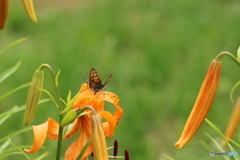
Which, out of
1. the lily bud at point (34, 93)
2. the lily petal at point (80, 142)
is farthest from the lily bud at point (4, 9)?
the lily petal at point (80, 142)

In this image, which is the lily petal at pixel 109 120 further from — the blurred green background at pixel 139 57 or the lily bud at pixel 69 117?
the blurred green background at pixel 139 57

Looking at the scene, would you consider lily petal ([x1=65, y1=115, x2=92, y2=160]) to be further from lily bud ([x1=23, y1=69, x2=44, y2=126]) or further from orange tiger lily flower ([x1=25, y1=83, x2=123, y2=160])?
lily bud ([x1=23, y1=69, x2=44, y2=126])

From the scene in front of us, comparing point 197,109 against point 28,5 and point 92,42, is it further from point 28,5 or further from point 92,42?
point 92,42

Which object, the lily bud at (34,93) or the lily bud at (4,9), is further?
the lily bud at (34,93)

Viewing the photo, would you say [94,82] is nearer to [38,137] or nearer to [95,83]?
[95,83]

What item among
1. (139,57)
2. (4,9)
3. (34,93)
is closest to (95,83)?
(34,93)

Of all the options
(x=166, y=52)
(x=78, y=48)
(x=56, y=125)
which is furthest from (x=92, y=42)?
(x=56, y=125)

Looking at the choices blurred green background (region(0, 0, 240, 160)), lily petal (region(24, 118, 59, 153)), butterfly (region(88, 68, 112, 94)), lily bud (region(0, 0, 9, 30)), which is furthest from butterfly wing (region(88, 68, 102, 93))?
blurred green background (region(0, 0, 240, 160))

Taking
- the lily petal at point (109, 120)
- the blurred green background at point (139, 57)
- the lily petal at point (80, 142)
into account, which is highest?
the lily petal at point (109, 120)
